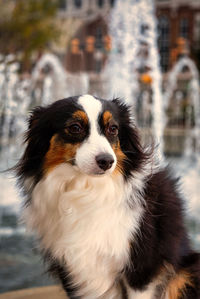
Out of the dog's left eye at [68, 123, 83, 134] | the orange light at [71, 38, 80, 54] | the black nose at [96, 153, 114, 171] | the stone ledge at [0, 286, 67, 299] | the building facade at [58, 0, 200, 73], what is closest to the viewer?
the black nose at [96, 153, 114, 171]

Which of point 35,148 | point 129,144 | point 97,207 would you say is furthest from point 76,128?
point 97,207

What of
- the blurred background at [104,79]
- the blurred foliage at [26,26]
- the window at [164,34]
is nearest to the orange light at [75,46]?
the blurred background at [104,79]

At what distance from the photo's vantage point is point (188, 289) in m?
3.01

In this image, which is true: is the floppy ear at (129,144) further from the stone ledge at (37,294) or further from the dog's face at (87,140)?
the stone ledge at (37,294)

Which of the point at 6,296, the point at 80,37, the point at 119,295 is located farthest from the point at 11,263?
the point at 80,37

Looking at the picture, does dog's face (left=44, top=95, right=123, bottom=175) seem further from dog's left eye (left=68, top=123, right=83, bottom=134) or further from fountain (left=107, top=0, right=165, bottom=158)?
fountain (left=107, top=0, right=165, bottom=158)

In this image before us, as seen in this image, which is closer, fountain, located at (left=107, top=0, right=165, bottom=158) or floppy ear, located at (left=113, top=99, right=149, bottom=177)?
floppy ear, located at (left=113, top=99, right=149, bottom=177)

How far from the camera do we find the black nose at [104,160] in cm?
255

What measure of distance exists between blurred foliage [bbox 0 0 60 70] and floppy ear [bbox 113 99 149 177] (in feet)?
95.3

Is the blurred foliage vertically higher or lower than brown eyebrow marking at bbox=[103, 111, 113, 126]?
higher

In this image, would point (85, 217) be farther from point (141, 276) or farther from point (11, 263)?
point (11, 263)

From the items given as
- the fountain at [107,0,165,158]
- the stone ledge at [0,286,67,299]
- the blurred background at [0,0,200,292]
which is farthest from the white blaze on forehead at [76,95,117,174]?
the fountain at [107,0,165,158]

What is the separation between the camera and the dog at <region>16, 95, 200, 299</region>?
2.76 m

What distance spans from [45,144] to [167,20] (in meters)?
42.5
